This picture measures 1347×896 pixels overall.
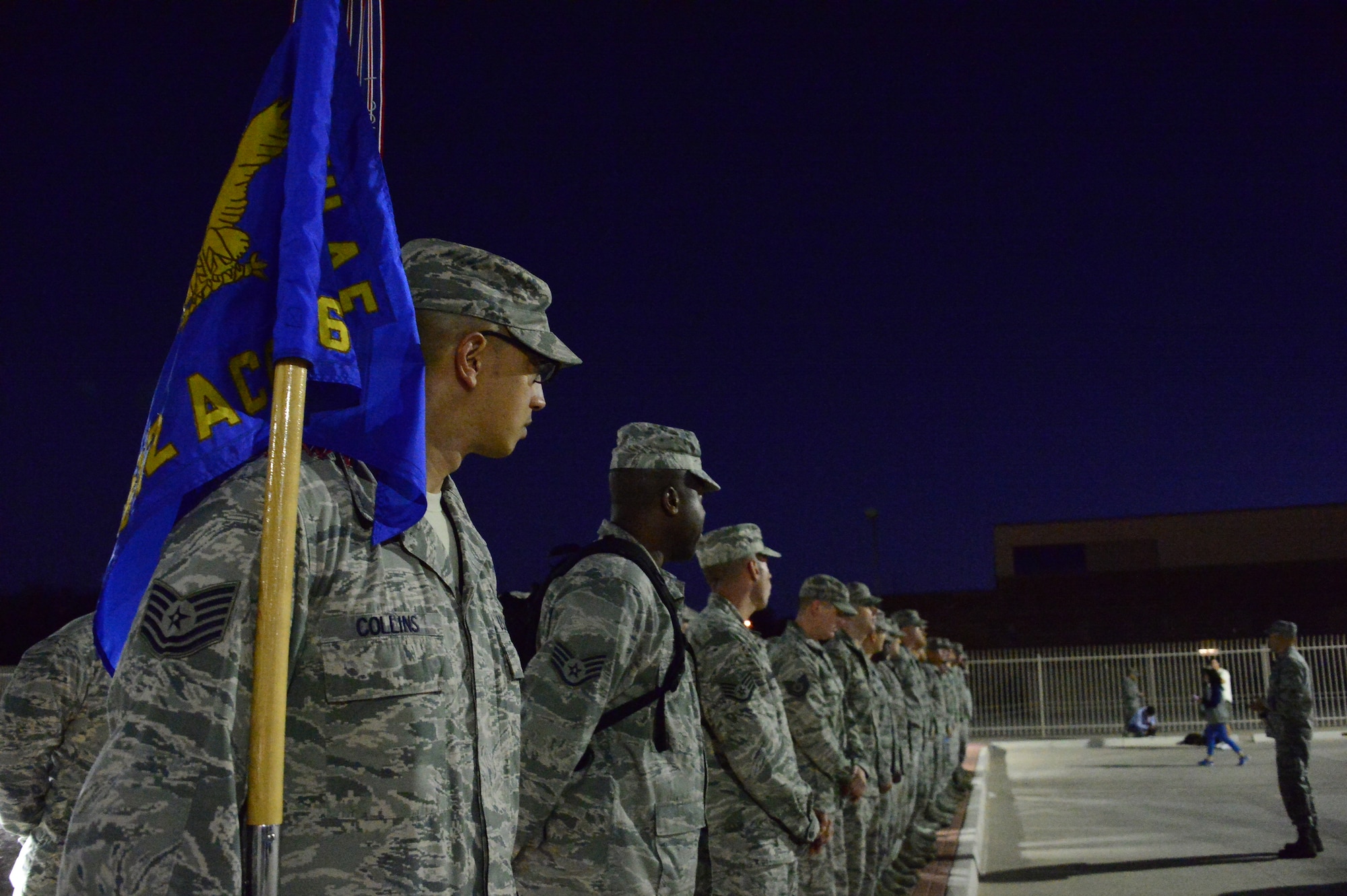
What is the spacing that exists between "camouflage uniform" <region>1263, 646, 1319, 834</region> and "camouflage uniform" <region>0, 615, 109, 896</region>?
392 inches

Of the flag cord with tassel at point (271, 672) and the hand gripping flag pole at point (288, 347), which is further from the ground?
the hand gripping flag pole at point (288, 347)

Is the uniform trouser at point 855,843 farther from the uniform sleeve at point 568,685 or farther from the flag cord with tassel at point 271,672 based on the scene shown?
the flag cord with tassel at point 271,672

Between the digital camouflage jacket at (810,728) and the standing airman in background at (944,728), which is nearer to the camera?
the digital camouflage jacket at (810,728)

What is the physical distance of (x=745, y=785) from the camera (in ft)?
14.7

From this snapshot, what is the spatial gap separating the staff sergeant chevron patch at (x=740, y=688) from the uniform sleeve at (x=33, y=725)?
271 centimetres

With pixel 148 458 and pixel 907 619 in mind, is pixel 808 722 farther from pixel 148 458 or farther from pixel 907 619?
pixel 907 619

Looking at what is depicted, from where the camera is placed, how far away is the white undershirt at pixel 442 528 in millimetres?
2175

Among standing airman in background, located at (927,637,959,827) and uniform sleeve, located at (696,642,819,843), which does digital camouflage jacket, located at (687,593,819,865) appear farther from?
standing airman in background, located at (927,637,959,827)

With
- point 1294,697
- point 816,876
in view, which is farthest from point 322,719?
point 1294,697

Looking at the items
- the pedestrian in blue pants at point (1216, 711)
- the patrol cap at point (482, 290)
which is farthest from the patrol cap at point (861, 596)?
the pedestrian in blue pants at point (1216, 711)

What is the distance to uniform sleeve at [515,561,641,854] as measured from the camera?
128 inches

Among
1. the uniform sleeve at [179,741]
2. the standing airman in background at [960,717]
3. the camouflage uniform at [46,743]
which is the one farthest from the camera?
the standing airman in background at [960,717]

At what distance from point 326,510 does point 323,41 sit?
0.88 metres

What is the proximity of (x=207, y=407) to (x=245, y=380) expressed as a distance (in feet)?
0.28
